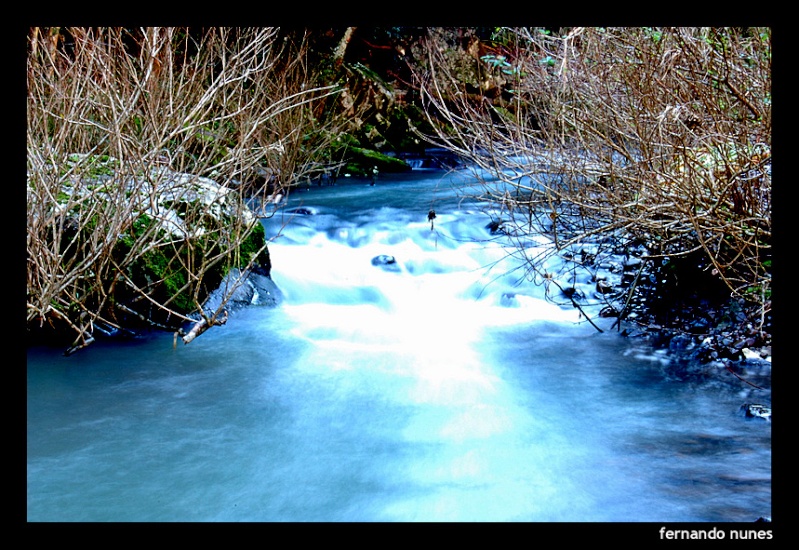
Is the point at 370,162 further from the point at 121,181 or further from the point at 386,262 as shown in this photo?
the point at 121,181

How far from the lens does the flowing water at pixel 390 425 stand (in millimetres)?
3857

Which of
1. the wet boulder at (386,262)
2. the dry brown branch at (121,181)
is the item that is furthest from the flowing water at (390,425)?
the wet boulder at (386,262)

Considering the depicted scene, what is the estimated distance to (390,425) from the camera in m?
4.89

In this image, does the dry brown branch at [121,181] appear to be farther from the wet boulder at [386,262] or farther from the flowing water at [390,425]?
the wet boulder at [386,262]

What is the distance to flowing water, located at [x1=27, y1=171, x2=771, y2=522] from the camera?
386 cm

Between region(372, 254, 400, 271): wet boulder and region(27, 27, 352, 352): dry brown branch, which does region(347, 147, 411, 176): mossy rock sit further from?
region(27, 27, 352, 352): dry brown branch

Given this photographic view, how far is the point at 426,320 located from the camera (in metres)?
7.47

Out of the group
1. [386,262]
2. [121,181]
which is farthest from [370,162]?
[121,181]

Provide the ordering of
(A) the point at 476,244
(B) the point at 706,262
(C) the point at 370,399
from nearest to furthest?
(C) the point at 370,399 → (B) the point at 706,262 → (A) the point at 476,244
